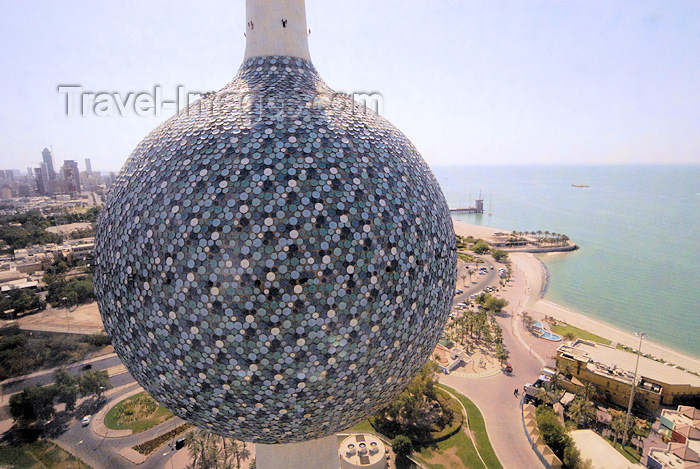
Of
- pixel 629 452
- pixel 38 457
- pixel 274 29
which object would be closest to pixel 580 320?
pixel 629 452

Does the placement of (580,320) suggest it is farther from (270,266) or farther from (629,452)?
(270,266)

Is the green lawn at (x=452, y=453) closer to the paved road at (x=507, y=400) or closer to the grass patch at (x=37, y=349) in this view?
the paved road at (x=507, y=400)

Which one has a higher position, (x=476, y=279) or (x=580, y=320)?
(x=476, y=279)

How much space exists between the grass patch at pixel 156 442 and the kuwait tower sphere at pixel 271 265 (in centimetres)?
1437

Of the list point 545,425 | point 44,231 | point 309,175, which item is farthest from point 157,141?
point 44,231

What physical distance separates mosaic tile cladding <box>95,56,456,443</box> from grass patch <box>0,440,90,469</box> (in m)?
15.3

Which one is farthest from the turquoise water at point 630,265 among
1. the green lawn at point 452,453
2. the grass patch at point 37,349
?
the grass patch at point 37,349

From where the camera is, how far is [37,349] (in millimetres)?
24250

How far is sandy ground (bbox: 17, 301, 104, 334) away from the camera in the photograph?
28.5m

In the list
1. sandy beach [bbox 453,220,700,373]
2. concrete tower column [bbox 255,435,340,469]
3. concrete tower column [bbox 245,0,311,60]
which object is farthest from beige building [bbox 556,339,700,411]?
concrete tower column [bbox 245,0,311,60]

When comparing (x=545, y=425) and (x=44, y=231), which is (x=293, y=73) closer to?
(x=545, y=425)

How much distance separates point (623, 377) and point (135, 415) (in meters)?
25.3

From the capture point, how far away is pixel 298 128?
4887 mm

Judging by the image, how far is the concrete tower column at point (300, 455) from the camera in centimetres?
701
